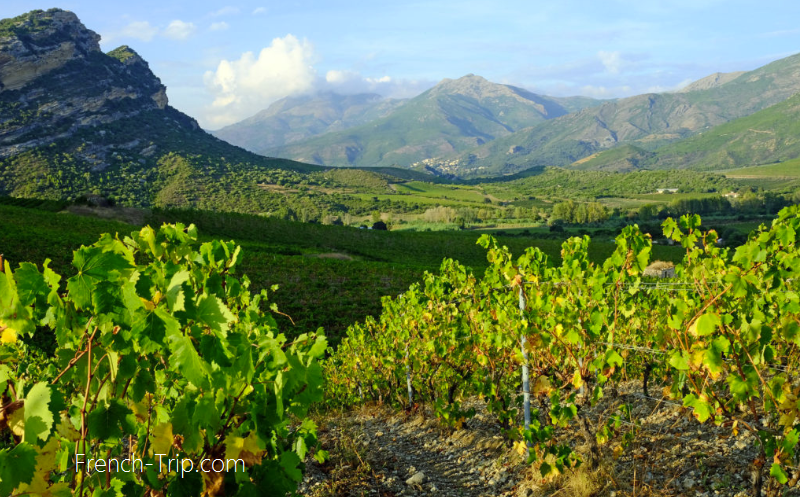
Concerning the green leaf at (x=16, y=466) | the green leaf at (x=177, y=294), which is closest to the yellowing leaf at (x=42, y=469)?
the green leaf at (x=16, y=466)

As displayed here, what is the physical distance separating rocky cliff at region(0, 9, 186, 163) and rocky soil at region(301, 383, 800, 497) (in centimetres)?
15472

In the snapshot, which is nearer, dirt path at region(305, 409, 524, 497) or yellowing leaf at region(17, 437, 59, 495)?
yellowing leaf at region(17, 437, 59, 495)

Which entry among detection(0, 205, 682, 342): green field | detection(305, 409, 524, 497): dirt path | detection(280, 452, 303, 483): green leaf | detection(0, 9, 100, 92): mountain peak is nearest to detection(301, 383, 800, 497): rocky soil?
detection(305, 409, 524, 497): dirt path

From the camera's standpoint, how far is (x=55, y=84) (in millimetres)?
152000

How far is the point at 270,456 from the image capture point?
2.87 metres

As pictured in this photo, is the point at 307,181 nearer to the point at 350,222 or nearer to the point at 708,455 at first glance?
the point at 350,222

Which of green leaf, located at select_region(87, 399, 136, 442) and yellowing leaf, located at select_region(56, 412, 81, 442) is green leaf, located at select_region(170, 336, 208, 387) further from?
yellowing leaf, located at select_region(56, 412, 81, 442)

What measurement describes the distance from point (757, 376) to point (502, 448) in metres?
3.63

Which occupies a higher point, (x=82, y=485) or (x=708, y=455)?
(x=82, y=485)

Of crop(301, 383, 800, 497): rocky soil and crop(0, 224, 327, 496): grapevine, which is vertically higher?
crop(0, 224, 327, 496): grapevine

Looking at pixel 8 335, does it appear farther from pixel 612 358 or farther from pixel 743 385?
pixel 743 385

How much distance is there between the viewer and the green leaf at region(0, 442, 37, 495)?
1.79 metres

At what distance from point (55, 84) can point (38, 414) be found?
635ft

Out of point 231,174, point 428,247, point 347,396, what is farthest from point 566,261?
point 231,174
